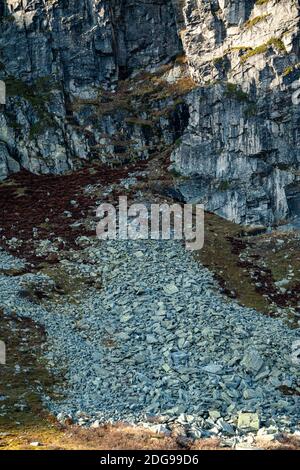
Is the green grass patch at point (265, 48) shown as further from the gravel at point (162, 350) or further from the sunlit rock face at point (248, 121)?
the gravel at point (162, 350)

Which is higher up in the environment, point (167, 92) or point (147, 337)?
point (167, 92)

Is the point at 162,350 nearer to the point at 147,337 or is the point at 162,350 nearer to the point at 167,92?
the point at 147,337

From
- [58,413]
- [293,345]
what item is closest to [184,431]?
[58,413]

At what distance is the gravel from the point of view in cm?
2239

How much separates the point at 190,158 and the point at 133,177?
7864 millimetres

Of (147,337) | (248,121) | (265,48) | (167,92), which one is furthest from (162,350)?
(167,92)

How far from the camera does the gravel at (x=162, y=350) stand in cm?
2239

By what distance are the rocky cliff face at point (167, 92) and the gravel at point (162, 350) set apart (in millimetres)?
19599

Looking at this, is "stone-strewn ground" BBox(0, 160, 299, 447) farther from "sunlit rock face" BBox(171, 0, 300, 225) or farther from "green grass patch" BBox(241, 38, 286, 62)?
"green grass patch" BBox(241, 38, 286, 62)

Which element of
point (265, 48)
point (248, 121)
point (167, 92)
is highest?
point (265, 48)

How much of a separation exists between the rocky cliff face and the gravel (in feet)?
64.3

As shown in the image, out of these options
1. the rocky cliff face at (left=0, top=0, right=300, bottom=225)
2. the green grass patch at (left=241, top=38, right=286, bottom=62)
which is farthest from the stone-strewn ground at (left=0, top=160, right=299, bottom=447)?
the green grass patch at (left=241, top=38, right=286, bottom=62)

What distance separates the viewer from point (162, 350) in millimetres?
27766

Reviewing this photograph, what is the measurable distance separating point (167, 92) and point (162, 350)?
50.1 metres
